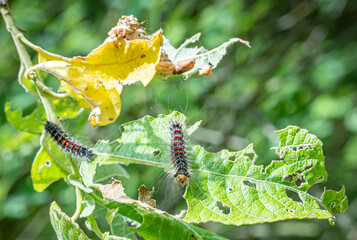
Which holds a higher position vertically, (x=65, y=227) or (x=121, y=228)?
(x=121, y=228)

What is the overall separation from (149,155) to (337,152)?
6.24m

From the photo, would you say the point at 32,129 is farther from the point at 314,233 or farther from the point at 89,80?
the point at 314,233

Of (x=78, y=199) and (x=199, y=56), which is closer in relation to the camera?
(x=78, y=199)

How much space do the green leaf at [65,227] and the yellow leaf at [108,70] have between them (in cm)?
45

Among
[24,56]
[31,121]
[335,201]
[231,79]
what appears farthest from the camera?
[231,79]

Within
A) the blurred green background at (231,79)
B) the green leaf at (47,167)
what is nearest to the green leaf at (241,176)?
the green leaf at (47,167)

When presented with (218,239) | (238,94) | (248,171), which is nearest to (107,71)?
(248,171)

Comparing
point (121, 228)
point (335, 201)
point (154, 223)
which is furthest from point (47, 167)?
point (335, 201)

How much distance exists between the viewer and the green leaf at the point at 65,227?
1.77 meters

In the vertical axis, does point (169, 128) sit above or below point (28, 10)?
below

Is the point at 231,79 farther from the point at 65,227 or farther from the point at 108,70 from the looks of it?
the point at 65,227

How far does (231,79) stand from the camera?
6.19 meters

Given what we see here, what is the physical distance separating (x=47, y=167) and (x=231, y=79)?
410cm

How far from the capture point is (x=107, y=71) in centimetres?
200
